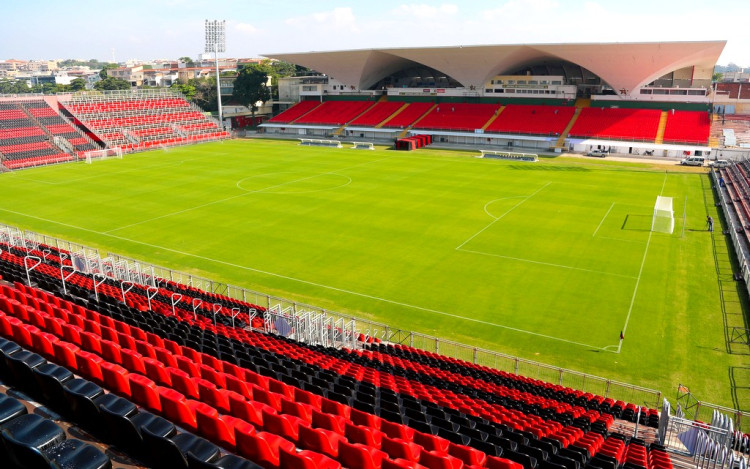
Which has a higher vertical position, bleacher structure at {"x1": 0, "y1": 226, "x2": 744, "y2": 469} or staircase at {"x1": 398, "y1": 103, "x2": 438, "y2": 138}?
staircase at {"x1": 398, "y1": 103, "x2": 438, "y2": 138}

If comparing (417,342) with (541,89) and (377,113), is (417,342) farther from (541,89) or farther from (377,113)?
(377,113)

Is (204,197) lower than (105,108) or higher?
lower

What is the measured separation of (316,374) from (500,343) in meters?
9.98

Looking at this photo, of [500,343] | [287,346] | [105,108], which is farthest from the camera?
[105,108]

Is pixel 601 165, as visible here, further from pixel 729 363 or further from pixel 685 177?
pixel 729 363

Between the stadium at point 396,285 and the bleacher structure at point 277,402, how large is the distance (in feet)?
0.18

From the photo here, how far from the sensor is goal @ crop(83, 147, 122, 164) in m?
60.5

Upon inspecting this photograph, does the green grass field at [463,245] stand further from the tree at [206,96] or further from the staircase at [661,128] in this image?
the tree at [206,96]

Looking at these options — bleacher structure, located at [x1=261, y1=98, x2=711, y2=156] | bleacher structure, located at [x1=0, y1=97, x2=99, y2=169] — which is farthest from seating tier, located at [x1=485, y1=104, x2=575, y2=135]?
bleacher structure, located at [x1=0, y1=97, x2=99, y2=169]

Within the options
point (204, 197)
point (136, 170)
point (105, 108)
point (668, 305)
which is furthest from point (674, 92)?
point (105, 108)

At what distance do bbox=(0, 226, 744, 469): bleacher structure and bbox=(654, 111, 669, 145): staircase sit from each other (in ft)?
189

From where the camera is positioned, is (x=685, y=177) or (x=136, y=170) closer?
(x=685, y=177)

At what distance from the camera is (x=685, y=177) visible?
5006 centimetres

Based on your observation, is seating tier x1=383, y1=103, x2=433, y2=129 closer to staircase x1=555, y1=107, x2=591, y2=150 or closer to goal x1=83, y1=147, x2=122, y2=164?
staircase x1=555, y1=107, x2=591, y2=150
